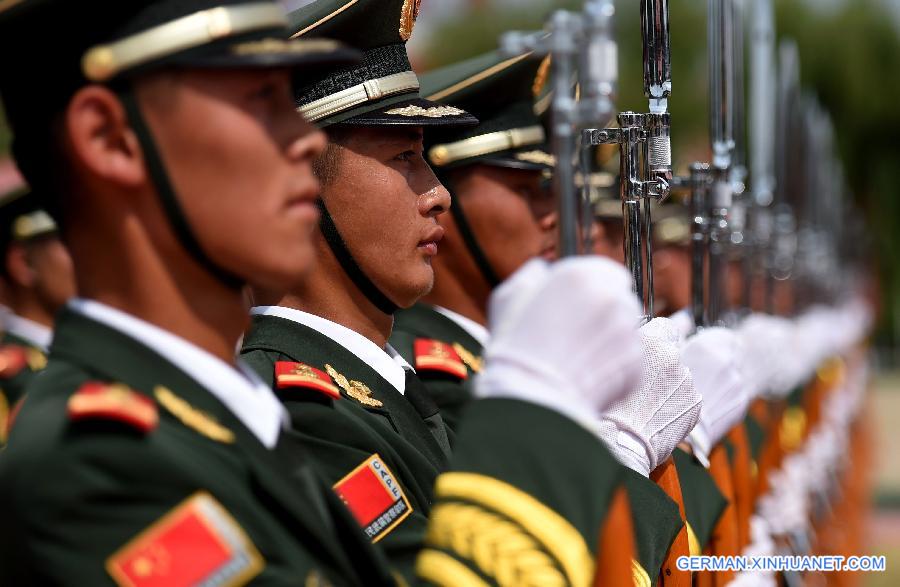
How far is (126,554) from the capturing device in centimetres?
177

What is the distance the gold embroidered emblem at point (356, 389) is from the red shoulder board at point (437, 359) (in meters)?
0.91

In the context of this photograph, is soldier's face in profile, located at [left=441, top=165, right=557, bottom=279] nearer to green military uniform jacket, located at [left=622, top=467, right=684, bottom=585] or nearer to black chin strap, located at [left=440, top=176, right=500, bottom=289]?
black chin strap, located at [left=440, top=176, right=500, bottom=289]

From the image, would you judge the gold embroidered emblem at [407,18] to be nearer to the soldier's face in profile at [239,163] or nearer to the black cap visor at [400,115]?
the black cap visor at [400,115]

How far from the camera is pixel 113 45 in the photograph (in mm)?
1946

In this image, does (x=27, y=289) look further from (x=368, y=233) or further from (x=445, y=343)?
(x=368, y=233)

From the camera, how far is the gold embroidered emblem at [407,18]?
3322 millimetres

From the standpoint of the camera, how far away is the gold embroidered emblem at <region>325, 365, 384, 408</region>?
295 centimetres

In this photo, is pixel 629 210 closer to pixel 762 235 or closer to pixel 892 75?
pixel 762 235

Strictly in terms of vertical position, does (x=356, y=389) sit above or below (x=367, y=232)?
below

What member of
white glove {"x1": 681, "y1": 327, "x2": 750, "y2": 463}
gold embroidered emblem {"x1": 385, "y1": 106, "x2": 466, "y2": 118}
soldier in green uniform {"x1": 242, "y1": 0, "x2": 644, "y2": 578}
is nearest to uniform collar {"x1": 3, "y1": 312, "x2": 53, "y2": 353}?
white glove {"x1": 681, "y1": 327, "x2": 750, "y2": 463}

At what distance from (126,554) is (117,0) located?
2.40ft

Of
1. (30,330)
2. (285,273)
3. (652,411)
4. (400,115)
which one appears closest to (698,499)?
(652,411)

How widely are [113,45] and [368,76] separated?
1.25m

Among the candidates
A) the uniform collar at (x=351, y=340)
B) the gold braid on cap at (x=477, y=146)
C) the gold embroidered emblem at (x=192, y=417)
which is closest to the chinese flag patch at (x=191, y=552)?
the gold embroidered emblem at (x=192, y=417)
